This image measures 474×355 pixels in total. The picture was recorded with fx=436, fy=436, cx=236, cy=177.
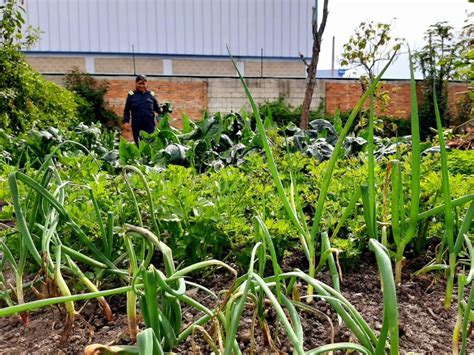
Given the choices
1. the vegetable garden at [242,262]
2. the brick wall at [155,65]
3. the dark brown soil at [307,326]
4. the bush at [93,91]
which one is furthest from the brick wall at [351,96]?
the dark brown soil at [307,326]

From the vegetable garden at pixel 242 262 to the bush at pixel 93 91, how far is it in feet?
35.7

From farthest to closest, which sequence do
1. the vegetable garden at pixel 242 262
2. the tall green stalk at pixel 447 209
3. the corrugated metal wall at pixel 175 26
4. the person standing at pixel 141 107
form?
the corrugated metal wall at pixel 175 26 < the person standing at pixel 141 107 < the tall green stalk at pixel 447 209 < the vegetable garden at pixel 242 262

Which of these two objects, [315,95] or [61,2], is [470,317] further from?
[61,2]

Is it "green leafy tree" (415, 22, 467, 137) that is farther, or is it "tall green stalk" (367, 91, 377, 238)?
"green leafy tree" (415, 22, 467, 137)

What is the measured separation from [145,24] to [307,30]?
6.00 metres

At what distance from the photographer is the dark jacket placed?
680 cm

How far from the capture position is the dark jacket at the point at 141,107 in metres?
6.80

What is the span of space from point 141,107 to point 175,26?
33.8ft

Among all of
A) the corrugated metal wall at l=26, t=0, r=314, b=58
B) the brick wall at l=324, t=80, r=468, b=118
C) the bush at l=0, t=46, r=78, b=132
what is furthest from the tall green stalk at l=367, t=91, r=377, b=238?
the corrugated metal wall at l=26, t=0, r=314, b=58

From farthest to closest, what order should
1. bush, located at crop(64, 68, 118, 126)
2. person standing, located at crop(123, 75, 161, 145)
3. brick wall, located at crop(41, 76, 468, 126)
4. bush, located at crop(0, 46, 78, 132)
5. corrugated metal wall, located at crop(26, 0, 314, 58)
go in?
1. corrugated metal wall, located at crop(26, 0, 314, 58)
2. brick wall, located at crop(41, 76, 468, 126)
3. bush, located at crop(64, 68, 118, 126)
4. person standing, located at crop(123, 75, 161, 145)
5. bush, located at crop(0, 46, 78, 132)

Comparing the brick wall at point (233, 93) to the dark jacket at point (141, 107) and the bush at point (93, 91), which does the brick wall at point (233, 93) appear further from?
the dark jacket at point (141, 107)

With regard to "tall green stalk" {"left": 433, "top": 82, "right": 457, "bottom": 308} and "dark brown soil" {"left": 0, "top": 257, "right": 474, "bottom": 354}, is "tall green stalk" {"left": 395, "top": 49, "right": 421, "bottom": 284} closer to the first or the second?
"tall green stalk" {"left": 433, "top": 82, "right": 457, "bottom": 308}

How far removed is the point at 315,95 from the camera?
1273 cm

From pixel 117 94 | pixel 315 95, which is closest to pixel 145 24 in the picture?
pixel 117 94
